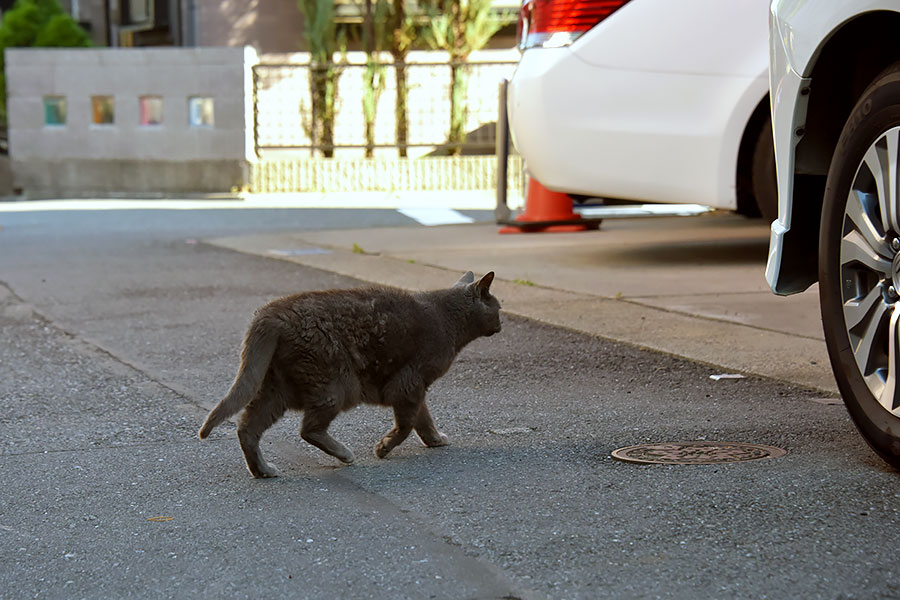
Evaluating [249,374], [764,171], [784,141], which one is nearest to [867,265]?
[784,141]

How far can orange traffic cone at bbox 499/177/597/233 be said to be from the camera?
10992mm

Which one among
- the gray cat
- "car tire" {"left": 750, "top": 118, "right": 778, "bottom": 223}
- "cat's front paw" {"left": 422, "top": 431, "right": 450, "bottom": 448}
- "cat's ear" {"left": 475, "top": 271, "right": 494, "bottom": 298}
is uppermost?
"car tire" {"left": 750, "top": 118, "right": 778, "bottom": 223}

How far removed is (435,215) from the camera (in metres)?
13.5

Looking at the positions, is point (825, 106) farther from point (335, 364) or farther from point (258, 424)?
point (258, 424)

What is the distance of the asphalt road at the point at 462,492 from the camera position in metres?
2.91

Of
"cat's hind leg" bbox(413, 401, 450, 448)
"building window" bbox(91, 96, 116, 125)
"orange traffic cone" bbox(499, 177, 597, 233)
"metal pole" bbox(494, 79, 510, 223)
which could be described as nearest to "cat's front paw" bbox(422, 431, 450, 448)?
"cat's hind leg" bbox(413, 401, 450, 448)

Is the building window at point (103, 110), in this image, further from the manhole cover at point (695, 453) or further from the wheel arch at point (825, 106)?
the manhole cover at point (695, 453)

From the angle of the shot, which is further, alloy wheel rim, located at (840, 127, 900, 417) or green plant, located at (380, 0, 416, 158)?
green plant, located at (380, 0, 416, 158)

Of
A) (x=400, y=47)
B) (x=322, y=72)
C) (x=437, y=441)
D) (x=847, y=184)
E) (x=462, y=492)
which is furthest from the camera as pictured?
(x=400, y=47)

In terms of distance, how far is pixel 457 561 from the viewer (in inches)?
119

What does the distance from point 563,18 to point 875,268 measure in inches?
176

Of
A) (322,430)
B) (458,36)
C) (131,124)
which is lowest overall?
(322,430)

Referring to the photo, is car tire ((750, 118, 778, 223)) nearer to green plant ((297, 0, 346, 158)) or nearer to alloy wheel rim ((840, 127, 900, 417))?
alloy wheel rim ((840, 127, 900, 417))

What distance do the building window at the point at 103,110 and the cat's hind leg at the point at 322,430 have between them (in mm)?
13241
